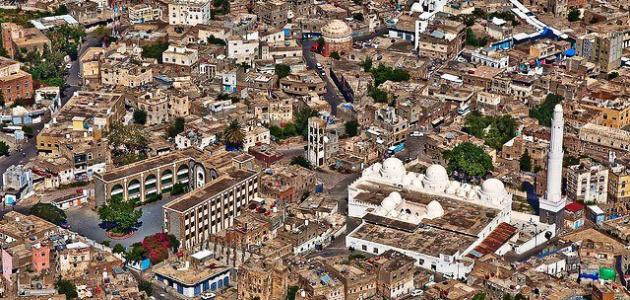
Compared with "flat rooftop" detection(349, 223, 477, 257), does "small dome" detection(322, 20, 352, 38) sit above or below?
above

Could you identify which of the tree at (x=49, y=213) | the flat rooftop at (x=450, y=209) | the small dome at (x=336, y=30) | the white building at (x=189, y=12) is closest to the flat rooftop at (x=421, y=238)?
the flat rooftop at (x=450, y=209)

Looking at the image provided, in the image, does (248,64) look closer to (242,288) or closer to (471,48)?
(471,48)

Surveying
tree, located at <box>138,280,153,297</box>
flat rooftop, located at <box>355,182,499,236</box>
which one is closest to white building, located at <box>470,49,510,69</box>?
flat rooftop, located at <box>355,182,499,236</box>

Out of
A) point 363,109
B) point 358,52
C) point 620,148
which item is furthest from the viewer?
point 358,52

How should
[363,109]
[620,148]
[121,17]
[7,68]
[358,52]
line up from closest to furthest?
1. [620,148]
2. [363,109]
3. [7,68]
4. [358,52]
5. [121,17]

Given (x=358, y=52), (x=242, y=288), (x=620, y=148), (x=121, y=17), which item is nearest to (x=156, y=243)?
(x=242, y=288)

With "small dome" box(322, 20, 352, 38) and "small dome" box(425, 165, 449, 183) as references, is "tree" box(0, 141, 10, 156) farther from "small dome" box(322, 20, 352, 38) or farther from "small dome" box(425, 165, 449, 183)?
"small dome" box(322, 20, 352, 38)

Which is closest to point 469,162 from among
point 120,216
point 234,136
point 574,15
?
point 234,136
